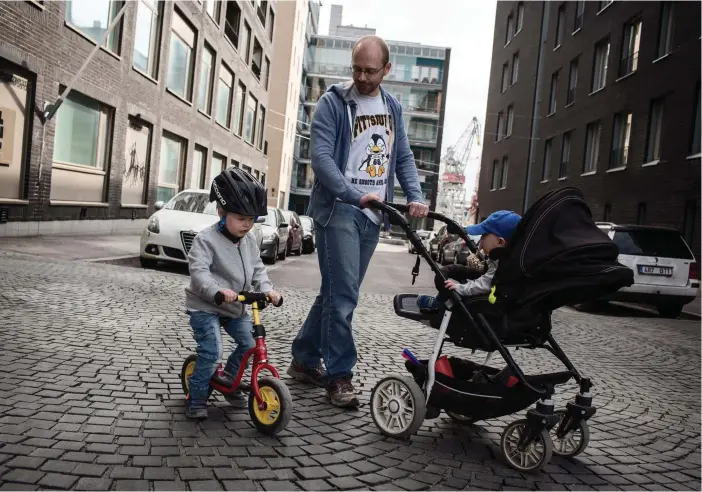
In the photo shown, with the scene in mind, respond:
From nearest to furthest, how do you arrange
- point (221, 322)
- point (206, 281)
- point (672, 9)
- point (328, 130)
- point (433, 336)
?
point (206, 281), point (221, 322), point (328, 130), point (433, 336), point (672, 9)

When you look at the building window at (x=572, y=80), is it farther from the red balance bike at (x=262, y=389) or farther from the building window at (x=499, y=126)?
the red balance bike at (x=262, y=389)

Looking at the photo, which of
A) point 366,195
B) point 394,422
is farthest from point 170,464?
point 366,195

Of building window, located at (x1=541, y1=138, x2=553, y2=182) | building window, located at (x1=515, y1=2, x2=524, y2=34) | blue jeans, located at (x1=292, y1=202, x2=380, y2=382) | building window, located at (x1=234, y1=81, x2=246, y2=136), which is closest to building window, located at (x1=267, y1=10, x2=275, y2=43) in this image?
building window, located at (x1=234, y1=81, x2=246, y2=136)

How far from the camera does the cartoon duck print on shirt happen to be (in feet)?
12.8

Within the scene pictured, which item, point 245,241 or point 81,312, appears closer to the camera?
point 245,241

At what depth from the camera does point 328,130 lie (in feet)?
12.4

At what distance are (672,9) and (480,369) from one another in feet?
65.1

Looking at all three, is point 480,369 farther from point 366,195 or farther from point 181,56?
point 181,56

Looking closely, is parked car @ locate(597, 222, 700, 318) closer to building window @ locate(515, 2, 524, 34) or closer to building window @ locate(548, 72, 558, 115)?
building window @ locate(548, 72, 558, 115)

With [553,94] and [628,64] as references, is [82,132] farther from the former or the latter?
[553,94]

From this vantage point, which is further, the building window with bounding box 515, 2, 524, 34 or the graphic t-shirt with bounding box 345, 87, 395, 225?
the building window with bounding box 515, 2, 524, 34

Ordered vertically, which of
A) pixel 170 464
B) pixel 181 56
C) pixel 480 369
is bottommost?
pixel 170 464

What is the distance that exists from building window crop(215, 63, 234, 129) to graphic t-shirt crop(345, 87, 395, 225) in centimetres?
2603

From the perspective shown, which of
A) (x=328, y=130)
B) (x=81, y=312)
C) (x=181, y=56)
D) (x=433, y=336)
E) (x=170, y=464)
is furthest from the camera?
(x=181, y=56)
